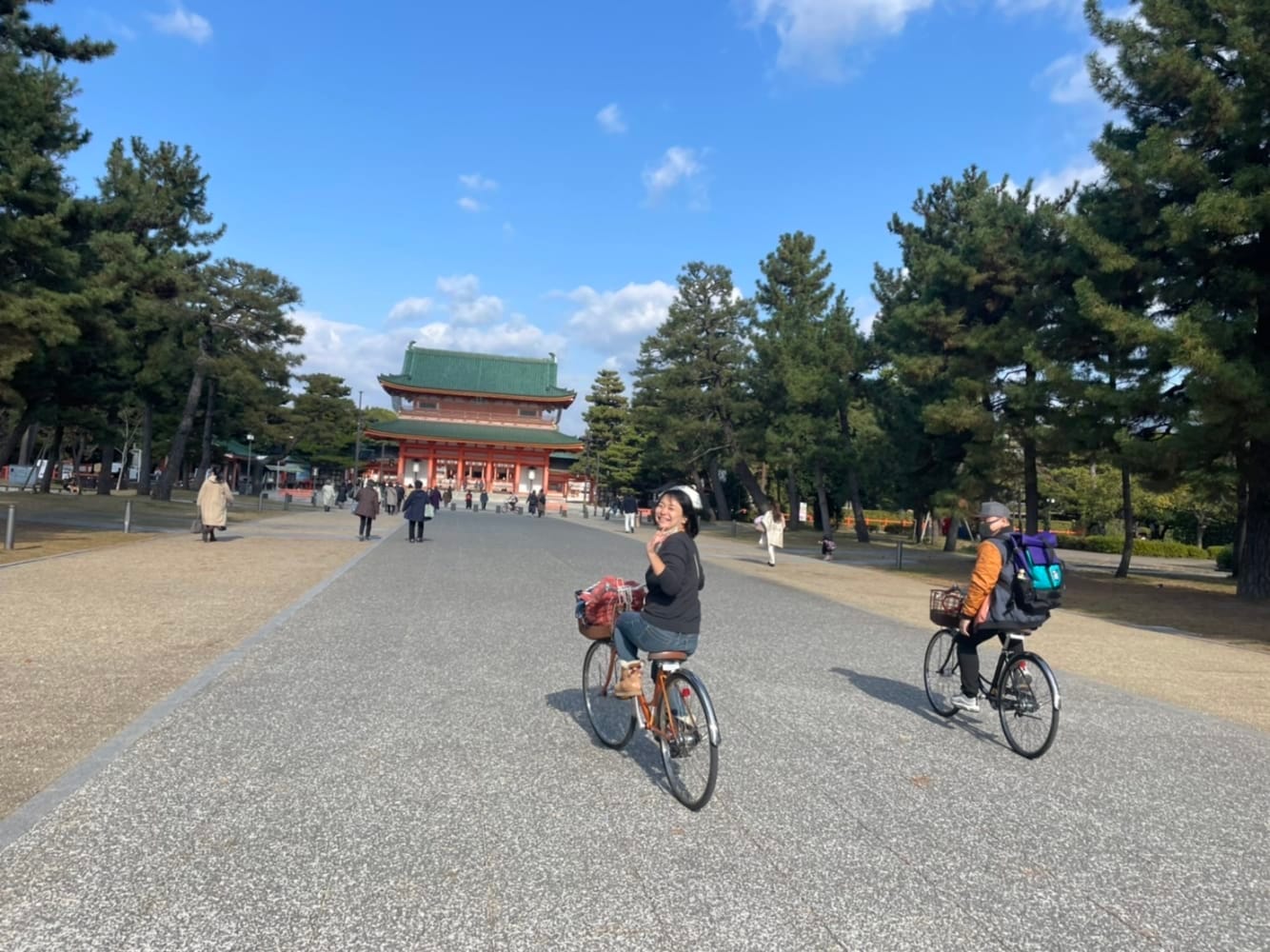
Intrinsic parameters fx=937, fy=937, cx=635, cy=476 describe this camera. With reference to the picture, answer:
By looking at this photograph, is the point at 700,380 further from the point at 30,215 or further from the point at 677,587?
the point at 677,587

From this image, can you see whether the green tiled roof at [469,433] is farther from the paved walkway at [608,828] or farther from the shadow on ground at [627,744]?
the shadow on ground at [627,744]

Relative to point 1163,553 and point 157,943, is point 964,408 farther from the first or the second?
point 1163,553

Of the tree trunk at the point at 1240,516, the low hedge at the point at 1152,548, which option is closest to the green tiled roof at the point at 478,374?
the low hedge at the point at 1152,548

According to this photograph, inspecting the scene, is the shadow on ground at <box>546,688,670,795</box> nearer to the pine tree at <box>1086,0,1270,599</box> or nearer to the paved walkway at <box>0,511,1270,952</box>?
the paved walkway at <box>0,511,1270,952</box>

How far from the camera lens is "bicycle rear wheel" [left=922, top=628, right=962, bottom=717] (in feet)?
21.0

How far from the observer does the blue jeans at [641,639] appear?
4699mm

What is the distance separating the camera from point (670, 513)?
469 centimetres

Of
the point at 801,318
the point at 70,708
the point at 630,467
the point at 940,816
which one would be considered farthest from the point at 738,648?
the point at 630,467

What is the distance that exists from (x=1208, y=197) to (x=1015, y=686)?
36.9 ft

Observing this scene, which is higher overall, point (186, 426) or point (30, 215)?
point (30, 215)

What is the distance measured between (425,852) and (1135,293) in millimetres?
17228

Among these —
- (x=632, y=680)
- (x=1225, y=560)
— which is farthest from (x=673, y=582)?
(x=1225, y=560)

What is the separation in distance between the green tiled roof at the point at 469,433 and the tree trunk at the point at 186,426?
24.2 meters

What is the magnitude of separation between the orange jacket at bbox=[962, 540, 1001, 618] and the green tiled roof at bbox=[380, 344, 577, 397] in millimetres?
58830
